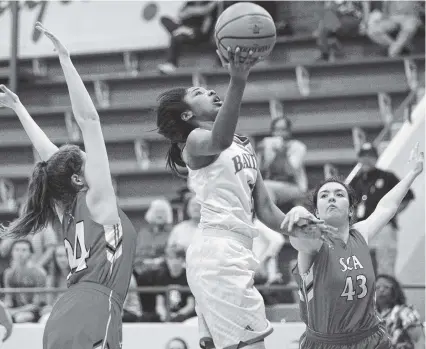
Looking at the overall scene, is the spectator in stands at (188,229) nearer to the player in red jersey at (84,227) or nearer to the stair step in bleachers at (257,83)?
the stair step in bleachers at (257,83)

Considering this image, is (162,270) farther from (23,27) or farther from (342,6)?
(23,27)

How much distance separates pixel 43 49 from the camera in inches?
525

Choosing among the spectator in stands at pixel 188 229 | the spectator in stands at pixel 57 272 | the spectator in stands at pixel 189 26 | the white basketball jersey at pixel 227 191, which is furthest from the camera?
the spectator in stands at pixel 189 26

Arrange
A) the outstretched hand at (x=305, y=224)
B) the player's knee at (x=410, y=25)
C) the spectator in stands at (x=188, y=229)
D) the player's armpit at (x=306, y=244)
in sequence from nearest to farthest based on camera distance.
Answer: the outstretched hand at (x=305, y=224) → the player's armpit at (x=306, y=244) → the spectator in stands at (x=188, y=229) → the player's knee at (x=410, y=25)

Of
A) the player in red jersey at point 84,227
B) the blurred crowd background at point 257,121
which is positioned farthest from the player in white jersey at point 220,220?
the blurred crowd background at point 257,121

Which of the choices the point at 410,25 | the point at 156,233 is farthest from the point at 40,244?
the point at 410,25

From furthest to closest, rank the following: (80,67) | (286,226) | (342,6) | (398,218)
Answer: (80,67) → (342,6) → (398,218) → (286,226)

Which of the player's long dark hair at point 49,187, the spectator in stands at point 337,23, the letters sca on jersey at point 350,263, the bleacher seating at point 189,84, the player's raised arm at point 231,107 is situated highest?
the spectator in stands at point 337,23

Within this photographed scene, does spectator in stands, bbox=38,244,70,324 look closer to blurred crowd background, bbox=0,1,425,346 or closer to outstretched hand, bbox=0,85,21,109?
blurred crowd background, bbox=0,1,425,346

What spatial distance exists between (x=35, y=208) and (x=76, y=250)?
328 mm

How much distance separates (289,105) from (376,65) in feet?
3.79

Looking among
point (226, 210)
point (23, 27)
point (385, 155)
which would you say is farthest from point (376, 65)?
point (226, 210)

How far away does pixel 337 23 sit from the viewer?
441 inches

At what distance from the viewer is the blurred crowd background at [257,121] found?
337 inches
